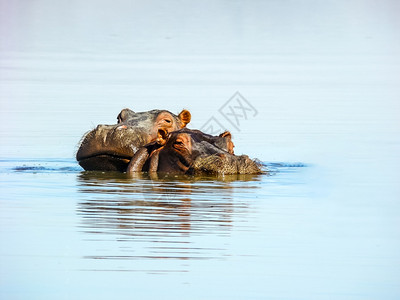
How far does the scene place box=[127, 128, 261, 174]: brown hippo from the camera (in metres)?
15.6

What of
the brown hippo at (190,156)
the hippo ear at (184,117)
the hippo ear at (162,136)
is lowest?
the brown hippo at (190,156)

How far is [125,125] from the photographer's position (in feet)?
54.4

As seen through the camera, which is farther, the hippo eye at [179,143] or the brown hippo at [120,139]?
the brown hippo at [120,139]

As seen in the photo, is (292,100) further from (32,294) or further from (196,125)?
(32,294)

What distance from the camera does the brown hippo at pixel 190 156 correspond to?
15648 millimetres

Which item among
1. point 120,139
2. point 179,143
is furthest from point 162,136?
point 120,139

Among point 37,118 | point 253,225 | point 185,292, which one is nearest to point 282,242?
point 253,225

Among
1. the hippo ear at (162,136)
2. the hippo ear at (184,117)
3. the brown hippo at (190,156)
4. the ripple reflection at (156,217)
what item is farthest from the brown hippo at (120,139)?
the ripple reflection at (156,217)

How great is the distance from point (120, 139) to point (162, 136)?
0.75 meters

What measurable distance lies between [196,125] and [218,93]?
5211mm

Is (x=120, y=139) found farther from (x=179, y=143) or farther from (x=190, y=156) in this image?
(x=190, y=156)

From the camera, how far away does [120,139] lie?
16.3 meters

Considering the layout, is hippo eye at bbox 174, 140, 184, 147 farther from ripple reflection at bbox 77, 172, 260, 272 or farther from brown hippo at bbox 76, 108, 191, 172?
ripple reflection at bbox 77, 172, 260, 272

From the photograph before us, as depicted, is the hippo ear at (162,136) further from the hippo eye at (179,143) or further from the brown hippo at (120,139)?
the hippo eye at (179,143)
